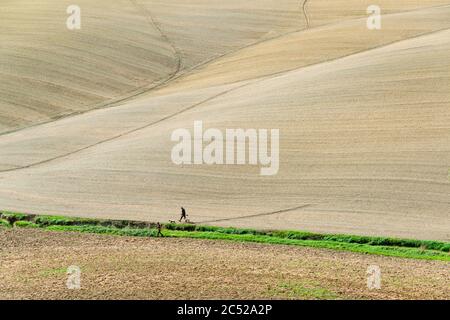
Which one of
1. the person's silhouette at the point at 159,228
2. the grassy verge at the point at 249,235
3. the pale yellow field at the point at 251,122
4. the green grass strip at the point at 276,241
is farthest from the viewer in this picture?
the pale yellow field at the point at 251,122

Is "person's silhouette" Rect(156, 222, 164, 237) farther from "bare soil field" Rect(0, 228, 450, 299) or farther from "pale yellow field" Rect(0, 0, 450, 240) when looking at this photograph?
"pale yellow field" Rect(0, 0, 450, 240)

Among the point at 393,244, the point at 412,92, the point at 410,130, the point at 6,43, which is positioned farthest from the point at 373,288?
the point at 6,43

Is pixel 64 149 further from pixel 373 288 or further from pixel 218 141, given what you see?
pixel 373 288

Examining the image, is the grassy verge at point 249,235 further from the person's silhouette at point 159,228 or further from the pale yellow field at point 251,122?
the pale yellow field at point 251,122

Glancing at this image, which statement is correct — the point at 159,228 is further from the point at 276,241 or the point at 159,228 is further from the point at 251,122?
the point at 251,122

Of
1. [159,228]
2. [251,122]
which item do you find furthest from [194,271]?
[251,122]

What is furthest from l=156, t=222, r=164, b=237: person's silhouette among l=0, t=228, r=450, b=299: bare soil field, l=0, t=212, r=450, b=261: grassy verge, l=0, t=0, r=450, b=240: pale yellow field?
l=0, t=0, r=450, b=240: pale yellow field

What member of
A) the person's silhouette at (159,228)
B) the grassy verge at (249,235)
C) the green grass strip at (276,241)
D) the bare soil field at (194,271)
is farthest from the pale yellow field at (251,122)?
the bare soil field at (194,271)
